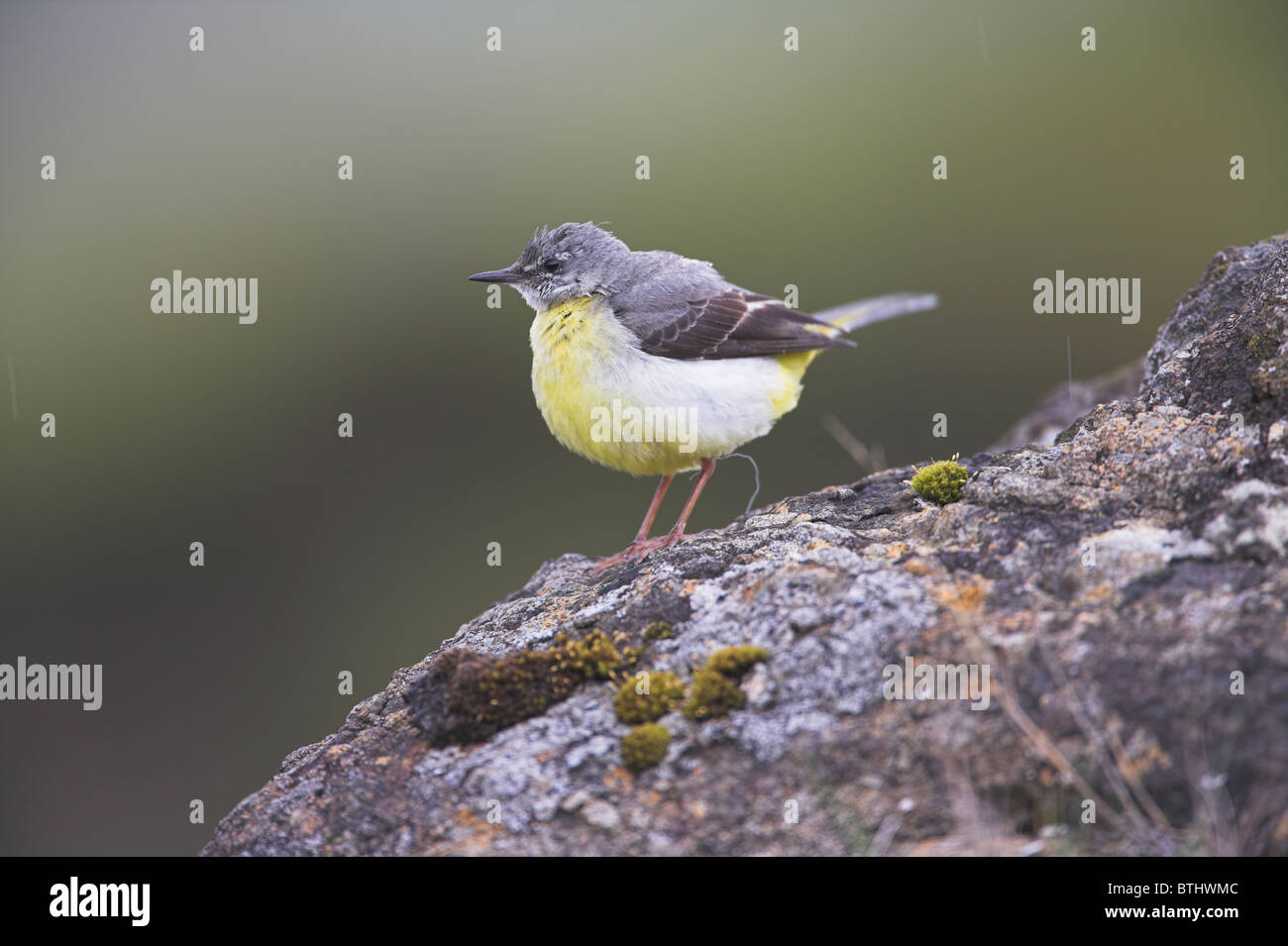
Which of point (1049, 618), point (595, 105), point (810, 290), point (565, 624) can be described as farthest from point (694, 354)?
point (595, 105)

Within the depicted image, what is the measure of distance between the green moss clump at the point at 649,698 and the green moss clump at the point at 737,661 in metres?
0.18

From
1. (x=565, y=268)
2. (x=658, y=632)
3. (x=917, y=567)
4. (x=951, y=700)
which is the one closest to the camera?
(x=951, y=700)

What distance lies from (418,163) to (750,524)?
1134 centimetres

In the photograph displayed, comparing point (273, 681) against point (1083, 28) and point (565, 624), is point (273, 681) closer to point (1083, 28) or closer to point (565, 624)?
point (565, 624)

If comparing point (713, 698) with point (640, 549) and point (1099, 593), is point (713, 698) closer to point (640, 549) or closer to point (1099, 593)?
point (1099, 593)

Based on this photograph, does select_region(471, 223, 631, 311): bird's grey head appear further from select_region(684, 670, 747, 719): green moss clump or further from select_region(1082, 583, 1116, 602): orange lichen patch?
select_region(1082, 583, 1116, 602): orange lichen patch

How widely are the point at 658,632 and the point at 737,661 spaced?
0.54m

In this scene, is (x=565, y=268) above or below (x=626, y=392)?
above

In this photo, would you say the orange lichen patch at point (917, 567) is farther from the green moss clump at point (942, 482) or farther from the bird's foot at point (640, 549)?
the bird's foot at point (640, 549)

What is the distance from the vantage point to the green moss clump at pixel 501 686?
15.8ft

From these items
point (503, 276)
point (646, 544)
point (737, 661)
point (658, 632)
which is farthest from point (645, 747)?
point (503, 276)

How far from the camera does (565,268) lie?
7.64 meters

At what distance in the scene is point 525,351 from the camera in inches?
554

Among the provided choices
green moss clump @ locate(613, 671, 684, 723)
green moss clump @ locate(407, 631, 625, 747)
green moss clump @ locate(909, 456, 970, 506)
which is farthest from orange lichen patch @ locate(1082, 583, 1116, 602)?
green moss clump @ locate(407, 631, 625, 747)
